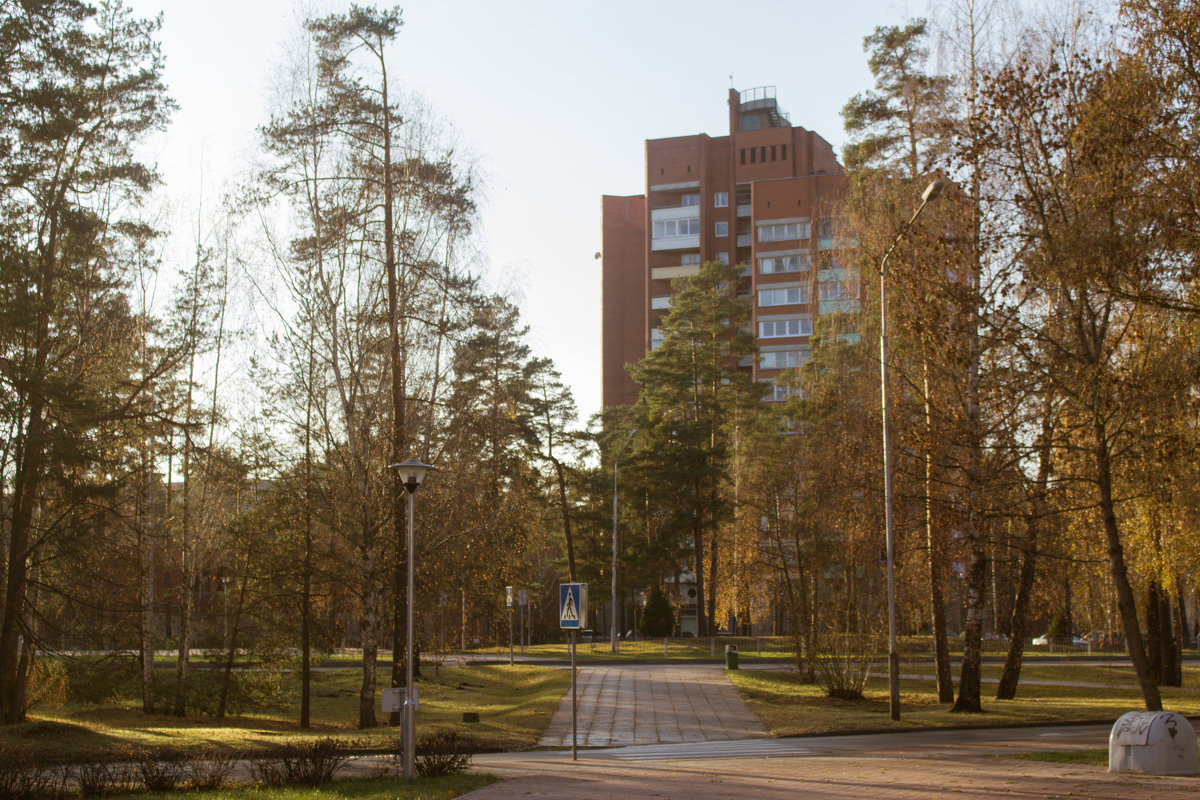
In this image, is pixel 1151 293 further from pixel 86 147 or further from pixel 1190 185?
pixel 86 147

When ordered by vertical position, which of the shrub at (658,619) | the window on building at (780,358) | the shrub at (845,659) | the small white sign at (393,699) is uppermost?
the window on building at (780,358)

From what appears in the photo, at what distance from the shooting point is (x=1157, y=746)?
1266cm

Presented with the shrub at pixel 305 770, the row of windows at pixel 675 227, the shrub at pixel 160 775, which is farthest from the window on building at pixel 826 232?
the shrub at pixel 160 775

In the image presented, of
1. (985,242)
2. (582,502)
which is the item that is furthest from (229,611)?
(582,502)

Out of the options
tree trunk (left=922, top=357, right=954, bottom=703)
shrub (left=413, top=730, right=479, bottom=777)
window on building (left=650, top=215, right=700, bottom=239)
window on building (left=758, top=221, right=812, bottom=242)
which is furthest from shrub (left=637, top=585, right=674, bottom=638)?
window on building (left=650, top=215, right=700, bottom=239)

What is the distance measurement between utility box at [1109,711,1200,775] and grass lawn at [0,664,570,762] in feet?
35.1

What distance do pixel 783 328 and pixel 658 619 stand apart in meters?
43.3

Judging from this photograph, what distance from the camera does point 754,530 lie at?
48.7 meters

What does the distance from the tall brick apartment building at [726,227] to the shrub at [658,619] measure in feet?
116

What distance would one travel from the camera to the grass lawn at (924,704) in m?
22.7

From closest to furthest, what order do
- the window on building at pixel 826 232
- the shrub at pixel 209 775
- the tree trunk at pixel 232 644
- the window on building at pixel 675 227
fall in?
1. the shrub at pixel 209 775
2. the tree trunk at pixel 232 644
3. the window on building at pixel 826 232
4. the window on building at pixel 675 227

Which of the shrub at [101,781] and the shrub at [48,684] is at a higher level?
the shrub at [101,781]

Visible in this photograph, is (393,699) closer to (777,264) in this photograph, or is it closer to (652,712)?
(652,712)

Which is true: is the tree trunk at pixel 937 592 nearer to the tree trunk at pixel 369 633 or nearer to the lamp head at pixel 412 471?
the lamp head at pixel 412 471
